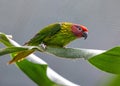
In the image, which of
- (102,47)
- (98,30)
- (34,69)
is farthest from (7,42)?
(98,30)

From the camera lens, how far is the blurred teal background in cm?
202

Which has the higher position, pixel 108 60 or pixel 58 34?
pixel 108 60

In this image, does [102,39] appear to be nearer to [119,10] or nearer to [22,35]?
[119,10]

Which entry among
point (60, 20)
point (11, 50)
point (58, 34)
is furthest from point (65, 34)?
point (60, 20)

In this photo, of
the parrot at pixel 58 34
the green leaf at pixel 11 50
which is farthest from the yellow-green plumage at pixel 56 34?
the green leaf at pixel 11 50

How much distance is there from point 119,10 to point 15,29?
66cm

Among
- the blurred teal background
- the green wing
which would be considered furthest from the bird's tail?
the blurred teal background

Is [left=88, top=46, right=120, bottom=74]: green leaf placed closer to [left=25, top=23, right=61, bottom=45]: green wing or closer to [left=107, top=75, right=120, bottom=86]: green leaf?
[left=107, top=75, right=120, bottom=86]: green leaf

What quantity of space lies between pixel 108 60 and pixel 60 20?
5.99 ft

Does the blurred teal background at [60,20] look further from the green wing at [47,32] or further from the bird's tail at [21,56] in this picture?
the bird's tail at [21,56]

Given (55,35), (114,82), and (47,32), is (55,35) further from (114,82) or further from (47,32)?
(114,82)

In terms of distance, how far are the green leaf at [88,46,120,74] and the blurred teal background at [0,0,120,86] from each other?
1.62m

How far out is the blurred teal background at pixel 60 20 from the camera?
2023 millimetres

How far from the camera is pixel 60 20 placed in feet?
6.98
